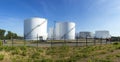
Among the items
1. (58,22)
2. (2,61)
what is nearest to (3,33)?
(58,22)

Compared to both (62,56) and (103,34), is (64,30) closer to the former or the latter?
(103,34)

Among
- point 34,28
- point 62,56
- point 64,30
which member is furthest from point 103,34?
point 62,56

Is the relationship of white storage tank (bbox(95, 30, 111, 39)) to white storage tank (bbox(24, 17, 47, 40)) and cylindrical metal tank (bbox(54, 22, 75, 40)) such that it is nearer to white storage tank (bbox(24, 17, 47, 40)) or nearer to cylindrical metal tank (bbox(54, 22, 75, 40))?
cylindrical metal tank (bbox(54, 22, 75, 40))

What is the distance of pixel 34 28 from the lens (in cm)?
5666

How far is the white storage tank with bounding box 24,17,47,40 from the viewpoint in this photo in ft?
185

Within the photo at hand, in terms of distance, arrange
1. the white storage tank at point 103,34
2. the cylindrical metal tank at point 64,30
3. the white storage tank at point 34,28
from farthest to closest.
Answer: the white storage tank at point 103,34, the cylindrical metal tank at point 64,30, the white storage tank at point 34,28

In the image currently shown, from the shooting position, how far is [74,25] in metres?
74.8

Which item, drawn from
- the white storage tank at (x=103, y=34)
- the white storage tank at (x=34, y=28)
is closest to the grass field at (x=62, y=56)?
the white storage tank at (x=34, y=28)

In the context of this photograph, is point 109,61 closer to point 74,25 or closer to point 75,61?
point 75,61

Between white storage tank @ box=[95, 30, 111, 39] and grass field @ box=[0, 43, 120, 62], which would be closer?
grass field @ box=[0, 43, 120, 62]

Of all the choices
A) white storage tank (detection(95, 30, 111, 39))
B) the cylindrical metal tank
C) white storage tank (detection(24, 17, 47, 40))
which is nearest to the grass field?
white storage tank (detection(24, 17, 47, 40))

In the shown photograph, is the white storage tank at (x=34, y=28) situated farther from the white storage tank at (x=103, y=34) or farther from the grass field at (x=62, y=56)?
the white storage tank at (x=103, y=34)

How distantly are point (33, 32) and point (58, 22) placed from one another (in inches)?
736

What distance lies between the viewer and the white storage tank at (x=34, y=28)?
2226 inches
